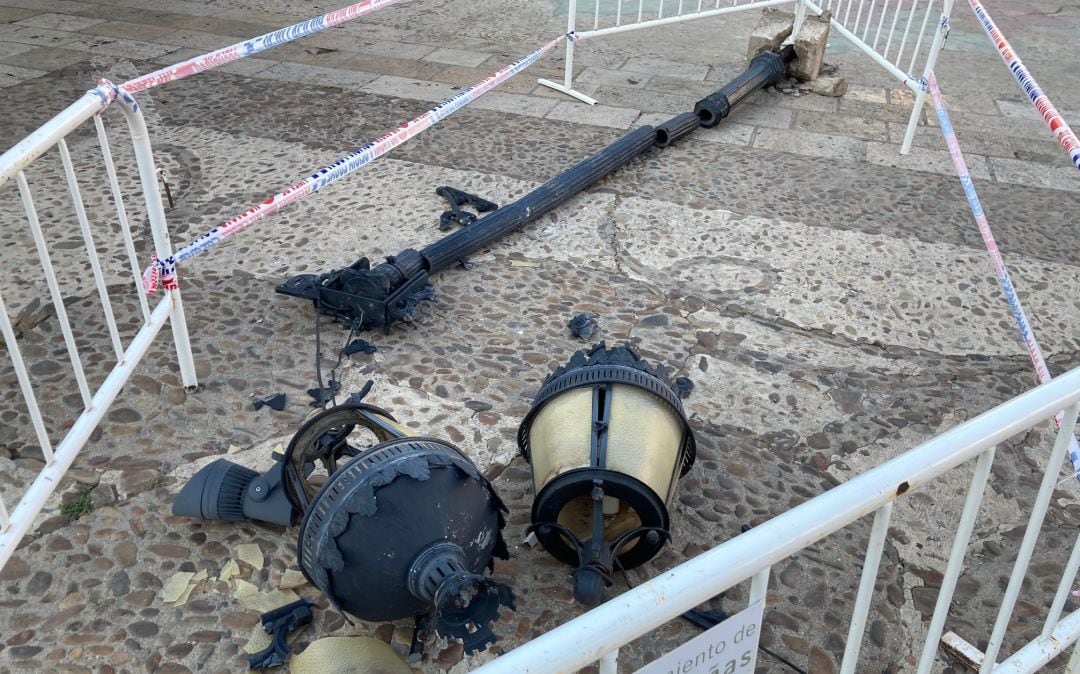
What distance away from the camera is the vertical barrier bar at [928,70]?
17.8ft

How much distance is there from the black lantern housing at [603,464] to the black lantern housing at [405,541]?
0.29m

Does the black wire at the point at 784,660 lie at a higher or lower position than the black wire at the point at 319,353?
lower

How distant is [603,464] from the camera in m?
2.40

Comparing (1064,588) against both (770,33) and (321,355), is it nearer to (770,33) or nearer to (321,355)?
(321,355)

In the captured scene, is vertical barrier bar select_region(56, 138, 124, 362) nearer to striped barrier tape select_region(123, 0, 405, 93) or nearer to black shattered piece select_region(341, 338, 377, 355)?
striped barrier tape select_region(123, 0, 405, 93)

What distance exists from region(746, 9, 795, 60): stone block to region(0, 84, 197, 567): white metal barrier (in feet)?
18.0

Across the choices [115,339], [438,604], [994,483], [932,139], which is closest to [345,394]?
[115,339]

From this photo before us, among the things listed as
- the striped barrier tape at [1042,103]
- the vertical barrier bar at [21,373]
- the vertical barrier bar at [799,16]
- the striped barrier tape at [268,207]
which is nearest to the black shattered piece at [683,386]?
the striped barrier tape at [1042,103]

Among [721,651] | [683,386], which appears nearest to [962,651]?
[683,386]

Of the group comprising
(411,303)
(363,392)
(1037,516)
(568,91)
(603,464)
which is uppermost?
(1037,516)

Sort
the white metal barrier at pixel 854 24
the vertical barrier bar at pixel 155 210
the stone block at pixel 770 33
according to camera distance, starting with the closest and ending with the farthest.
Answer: the vertical barrier bar at pixel 155 210 < the white metal barrier at pixel 854 24 < the stone block at pixel 770 33

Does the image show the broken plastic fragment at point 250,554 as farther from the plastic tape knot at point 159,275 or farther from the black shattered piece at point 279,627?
the plastic tape knot at point 159,275

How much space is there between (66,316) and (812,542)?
2.44 m

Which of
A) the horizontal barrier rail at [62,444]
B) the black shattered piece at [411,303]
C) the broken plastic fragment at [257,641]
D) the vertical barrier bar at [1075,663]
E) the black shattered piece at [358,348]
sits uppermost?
the horizontal barrier rail at [62,444]
